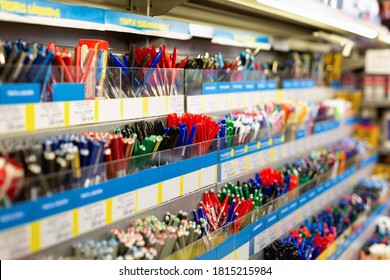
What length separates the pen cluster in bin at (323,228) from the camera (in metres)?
2.33

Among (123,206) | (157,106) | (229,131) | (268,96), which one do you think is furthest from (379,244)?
(123,206)

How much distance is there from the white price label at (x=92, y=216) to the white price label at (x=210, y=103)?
3.23 feet

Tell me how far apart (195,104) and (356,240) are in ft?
5.94

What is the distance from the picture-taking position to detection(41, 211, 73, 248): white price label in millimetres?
1237

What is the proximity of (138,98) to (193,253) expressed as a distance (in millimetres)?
611

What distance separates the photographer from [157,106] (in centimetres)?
194

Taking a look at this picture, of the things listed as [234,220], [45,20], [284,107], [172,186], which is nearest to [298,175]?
[284,107]

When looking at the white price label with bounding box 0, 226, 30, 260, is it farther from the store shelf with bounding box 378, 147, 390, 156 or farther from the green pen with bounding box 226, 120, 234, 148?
the store shelf with bounding box 378, 147, 390, 156

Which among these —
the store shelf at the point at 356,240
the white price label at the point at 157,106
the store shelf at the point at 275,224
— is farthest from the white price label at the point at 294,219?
the white price label at the point at 157,106

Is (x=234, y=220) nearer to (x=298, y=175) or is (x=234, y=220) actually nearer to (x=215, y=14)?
(x=298, y=175)

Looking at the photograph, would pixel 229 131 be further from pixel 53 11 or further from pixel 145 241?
pixel 53 11

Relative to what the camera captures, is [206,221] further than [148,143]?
Yes

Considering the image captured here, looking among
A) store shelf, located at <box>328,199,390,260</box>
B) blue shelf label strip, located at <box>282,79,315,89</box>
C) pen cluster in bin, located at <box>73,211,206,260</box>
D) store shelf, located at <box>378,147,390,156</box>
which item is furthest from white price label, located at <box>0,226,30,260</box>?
store shelf, located at <box>378,147,390,156</box>

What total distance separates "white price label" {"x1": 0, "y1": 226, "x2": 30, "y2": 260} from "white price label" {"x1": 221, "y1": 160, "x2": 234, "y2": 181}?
3.60 ft
